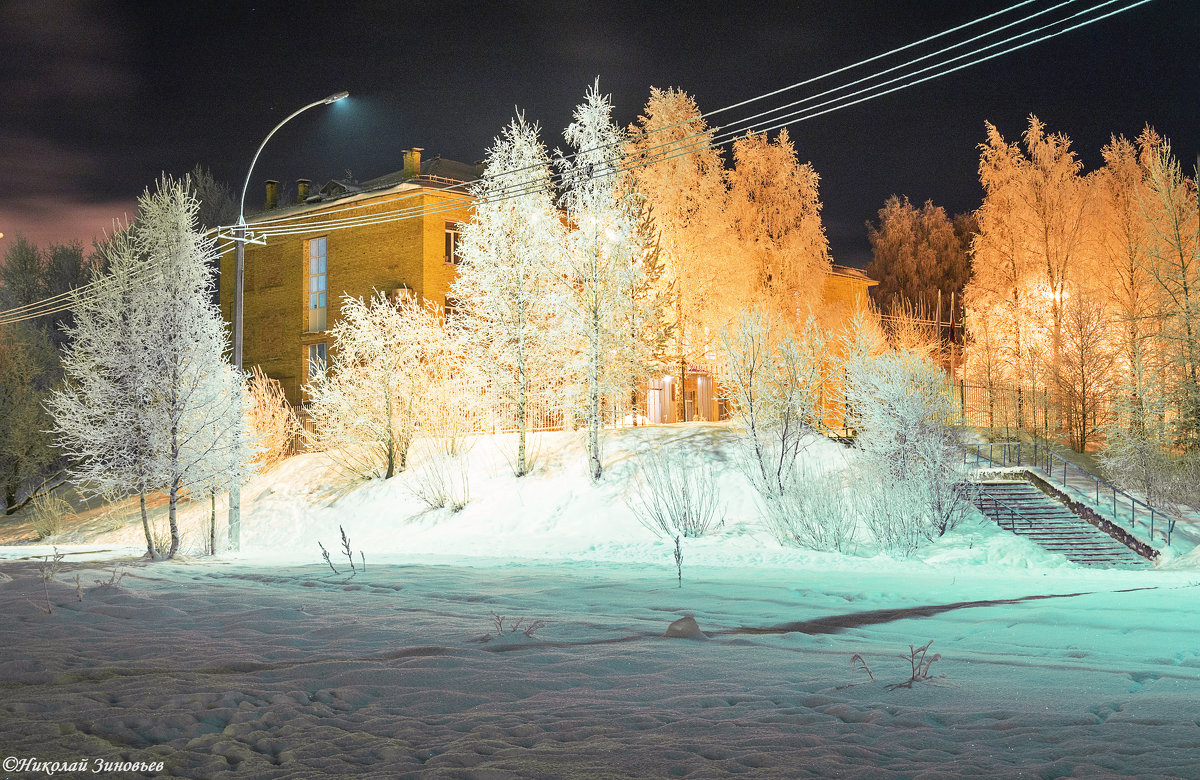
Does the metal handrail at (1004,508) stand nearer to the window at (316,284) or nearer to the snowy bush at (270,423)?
the snowy bush at (270,423)

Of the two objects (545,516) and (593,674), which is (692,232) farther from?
(593,674)

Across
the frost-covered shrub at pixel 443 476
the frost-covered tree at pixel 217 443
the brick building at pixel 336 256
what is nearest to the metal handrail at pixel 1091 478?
the frost-covered shrub at pixel 443 476

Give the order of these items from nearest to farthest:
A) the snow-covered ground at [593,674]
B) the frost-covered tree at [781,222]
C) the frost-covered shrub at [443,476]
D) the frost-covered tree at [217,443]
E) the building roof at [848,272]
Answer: the snow-covered ground at [593,674], the frost-covered tree at [217,443], the frost-covered shrub at [443,476], the frost-covered tree at [781,222], the building roof at [848,272]

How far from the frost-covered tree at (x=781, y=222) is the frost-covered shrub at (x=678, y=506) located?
43.6ft

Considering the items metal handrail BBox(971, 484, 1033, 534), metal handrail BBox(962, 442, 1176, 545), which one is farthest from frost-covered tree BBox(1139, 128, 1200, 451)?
metal handrail BBox(971, 484, 1033, 534)

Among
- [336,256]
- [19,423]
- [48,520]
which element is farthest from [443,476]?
[19,423]

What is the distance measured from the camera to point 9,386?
38.2 metres

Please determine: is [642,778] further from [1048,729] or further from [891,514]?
[891,514]

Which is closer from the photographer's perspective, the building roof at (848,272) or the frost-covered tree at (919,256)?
the building roof at (848,272)

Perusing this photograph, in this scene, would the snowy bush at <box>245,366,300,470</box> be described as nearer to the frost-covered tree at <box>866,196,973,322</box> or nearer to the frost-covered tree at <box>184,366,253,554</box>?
the frost-covered tree at <box>184,366,253,554</box>

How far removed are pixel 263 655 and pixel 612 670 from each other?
2624 millimetres

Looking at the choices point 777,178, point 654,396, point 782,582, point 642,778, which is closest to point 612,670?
point 642,778

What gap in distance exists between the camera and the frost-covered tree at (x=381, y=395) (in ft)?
91.4

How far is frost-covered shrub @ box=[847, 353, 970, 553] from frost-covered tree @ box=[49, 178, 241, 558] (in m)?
13.4
